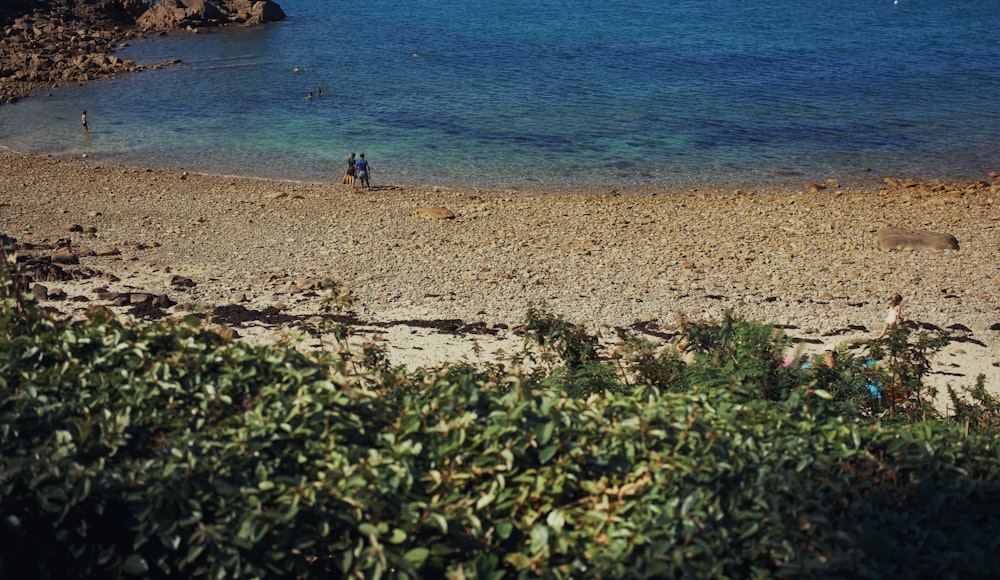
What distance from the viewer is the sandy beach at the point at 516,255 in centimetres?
1470

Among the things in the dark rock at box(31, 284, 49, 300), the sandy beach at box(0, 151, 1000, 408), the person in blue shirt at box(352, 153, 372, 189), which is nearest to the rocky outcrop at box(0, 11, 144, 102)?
the sandy beach at box(0, 151, 1000, 408)

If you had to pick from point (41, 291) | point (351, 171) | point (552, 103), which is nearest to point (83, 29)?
point (552, 103)

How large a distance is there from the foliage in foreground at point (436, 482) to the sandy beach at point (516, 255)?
759 cm

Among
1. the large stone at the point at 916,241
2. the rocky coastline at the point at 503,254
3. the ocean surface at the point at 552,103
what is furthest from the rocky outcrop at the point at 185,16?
the large stone at the point at 916,241

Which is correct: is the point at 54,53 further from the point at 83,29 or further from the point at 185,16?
the point at 185,16

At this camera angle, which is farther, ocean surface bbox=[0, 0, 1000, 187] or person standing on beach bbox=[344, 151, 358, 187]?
ocean surface bbox=[0, 0, 1000, 187]

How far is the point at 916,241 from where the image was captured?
60.1 ft

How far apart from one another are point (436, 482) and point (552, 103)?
104ft

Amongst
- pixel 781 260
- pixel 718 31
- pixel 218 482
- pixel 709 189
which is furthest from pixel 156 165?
pixel 718 31

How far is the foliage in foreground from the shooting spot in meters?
4.21

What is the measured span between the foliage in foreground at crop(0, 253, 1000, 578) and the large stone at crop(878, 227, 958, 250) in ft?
46.0

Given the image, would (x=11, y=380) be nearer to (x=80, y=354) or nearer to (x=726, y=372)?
(x=80, y=354)

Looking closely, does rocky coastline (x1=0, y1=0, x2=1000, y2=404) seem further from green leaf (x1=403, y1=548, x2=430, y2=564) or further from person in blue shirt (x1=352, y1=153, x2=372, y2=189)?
green leaf (x1=403, y1=548, x2=430, y2=564)

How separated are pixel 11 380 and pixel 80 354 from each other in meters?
0.45
